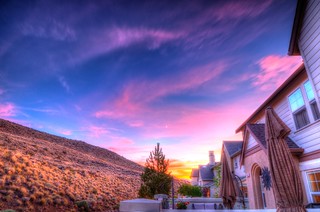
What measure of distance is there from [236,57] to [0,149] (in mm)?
31146

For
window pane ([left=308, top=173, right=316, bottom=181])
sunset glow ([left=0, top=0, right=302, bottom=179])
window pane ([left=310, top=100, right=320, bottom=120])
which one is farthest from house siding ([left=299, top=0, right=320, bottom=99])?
window pane ([left=308, top=173, right=316, bottom=181])

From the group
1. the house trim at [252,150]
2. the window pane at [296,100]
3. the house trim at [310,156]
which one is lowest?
the house trim at [310,156]

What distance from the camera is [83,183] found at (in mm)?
26938

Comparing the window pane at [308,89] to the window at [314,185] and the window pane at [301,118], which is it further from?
the window at [314,185]

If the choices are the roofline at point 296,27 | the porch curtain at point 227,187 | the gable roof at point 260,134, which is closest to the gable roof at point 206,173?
the porch curtain at point 227,187

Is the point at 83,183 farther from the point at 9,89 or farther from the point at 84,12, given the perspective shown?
the point at 84,12

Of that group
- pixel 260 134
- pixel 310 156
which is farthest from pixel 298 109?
pixel 260 134

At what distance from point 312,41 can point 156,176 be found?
17.1m

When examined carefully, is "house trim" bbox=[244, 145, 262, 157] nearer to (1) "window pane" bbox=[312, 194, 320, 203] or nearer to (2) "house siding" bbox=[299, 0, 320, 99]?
(1) "window pane" bbox=[312, 194, 320, 203]

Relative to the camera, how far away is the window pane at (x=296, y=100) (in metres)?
9.11

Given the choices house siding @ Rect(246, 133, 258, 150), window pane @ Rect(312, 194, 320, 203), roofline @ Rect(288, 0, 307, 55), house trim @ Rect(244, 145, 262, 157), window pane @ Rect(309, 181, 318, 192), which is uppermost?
roofline @ Rect(288, 0, 307, 55)

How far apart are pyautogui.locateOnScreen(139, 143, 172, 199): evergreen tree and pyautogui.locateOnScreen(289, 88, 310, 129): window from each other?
1410cm

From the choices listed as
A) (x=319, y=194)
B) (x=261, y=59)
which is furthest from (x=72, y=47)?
(x=319, y=194)

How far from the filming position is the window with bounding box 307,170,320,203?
8.00 m
